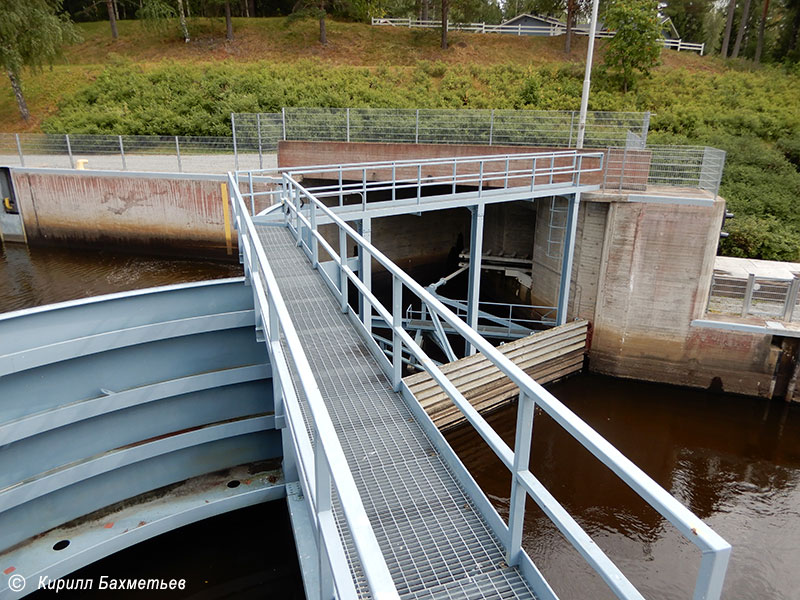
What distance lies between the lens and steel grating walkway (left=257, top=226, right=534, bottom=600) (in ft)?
10.3

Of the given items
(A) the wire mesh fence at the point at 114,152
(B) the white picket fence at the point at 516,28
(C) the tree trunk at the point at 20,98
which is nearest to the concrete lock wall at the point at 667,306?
(A) the wire mesh fence at the point at 114,152

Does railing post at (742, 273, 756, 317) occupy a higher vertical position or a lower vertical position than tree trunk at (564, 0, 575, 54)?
lower

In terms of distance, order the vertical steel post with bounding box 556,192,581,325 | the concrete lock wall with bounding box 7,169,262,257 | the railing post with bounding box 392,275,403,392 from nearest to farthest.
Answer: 1. the railing post with bounding box 392,275,403,392
2. the vertical steel post with bounding box 556,192,581,325
3. the concrete lock wall with bounding box 7,169,262,257

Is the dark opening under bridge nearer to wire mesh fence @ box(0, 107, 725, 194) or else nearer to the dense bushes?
wire mesh fence @ box(0, 107, 725, 194)

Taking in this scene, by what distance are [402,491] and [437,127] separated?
16239mm

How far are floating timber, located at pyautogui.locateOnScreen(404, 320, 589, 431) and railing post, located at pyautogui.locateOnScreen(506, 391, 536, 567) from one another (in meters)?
7.28

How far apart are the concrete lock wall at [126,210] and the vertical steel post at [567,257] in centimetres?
1047

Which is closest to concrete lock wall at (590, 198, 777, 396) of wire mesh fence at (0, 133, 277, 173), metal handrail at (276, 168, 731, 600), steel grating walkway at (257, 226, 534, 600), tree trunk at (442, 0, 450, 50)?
steel grating walkway at (257, 226, 534, 600)

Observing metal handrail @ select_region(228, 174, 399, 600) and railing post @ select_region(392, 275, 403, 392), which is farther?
railing post @ select_region(392, 275, 403, 392)

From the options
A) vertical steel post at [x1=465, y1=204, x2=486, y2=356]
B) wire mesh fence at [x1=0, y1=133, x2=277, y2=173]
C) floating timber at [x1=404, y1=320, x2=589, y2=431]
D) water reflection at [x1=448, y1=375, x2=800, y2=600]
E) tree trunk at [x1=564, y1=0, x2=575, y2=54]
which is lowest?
water reflection at [x1=448, y1=375, x2=800, y2=600]

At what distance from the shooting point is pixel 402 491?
383 cm

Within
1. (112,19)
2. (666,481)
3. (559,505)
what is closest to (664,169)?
(666,481)

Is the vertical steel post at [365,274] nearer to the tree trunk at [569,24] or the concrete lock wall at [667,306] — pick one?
the concrete lock wall at [667,306]
